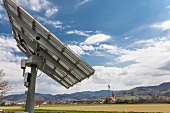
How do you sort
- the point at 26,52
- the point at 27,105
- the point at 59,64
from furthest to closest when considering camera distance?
the point at 26,52, the point at 59,64, the point at 27,105

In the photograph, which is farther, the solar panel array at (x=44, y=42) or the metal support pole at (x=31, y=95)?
the metal support pole at (x=31, y=95)

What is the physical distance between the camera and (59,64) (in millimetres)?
10234

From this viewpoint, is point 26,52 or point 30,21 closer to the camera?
point 30,21

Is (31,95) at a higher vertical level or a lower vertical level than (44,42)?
lower

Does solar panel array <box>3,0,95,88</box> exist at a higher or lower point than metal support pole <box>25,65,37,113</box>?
higher

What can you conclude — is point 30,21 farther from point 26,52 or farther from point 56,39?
point 26,52

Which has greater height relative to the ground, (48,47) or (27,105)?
(48,47)

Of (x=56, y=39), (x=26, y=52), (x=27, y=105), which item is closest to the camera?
(x=56, y=39)

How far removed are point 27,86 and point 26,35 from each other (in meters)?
2.41

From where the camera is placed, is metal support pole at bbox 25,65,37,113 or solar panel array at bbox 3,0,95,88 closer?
solar panel array at bbox 3,0,95,88

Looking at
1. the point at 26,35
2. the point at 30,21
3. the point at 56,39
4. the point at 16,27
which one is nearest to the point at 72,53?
the point at 56,39

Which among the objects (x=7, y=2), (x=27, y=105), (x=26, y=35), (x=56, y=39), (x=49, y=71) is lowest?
(x=27, y=105)

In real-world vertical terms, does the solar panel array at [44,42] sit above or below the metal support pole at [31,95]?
above

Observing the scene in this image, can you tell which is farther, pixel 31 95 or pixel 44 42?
pixel 31 95
